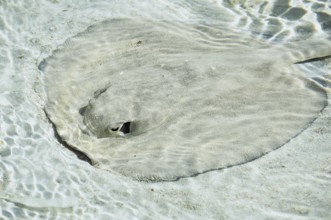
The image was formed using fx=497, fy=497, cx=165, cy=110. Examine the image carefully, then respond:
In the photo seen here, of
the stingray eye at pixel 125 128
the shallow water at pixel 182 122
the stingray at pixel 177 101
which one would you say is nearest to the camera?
the shallow water at pixel 182 122

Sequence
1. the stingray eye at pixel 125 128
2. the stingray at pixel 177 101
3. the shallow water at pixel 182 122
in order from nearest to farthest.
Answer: the shallow water at pixel 182 122
the stingray at pixel 177 101
the stingray eye at pixel 125 128

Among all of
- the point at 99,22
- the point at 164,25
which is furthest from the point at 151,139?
the point at 99,22

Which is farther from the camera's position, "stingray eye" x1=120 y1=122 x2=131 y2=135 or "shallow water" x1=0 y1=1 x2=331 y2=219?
"stingray eye" x1=120 y1=122 x2=131 y2=135

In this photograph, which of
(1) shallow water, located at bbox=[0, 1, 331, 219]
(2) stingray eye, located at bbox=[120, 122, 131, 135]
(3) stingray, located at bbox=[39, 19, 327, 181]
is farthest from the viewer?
(2) stingray eye, located at bbox=[120, 122, 131, 135]

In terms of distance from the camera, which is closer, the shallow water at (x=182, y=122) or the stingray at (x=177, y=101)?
the shallow water at (x=182, y=122)

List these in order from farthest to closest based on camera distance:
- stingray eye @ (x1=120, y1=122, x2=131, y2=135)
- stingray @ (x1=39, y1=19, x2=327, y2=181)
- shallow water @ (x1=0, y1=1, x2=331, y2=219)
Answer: stingray eye @ (x1=120, y1=122, x2=131, y2=135), stingray @ (x1=39, y1=19, x2=327, y2=181), shallow water @ (x1=0, y1=1, x2=331, y2=219)

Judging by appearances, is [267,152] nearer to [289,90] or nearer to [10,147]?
[289,90]
